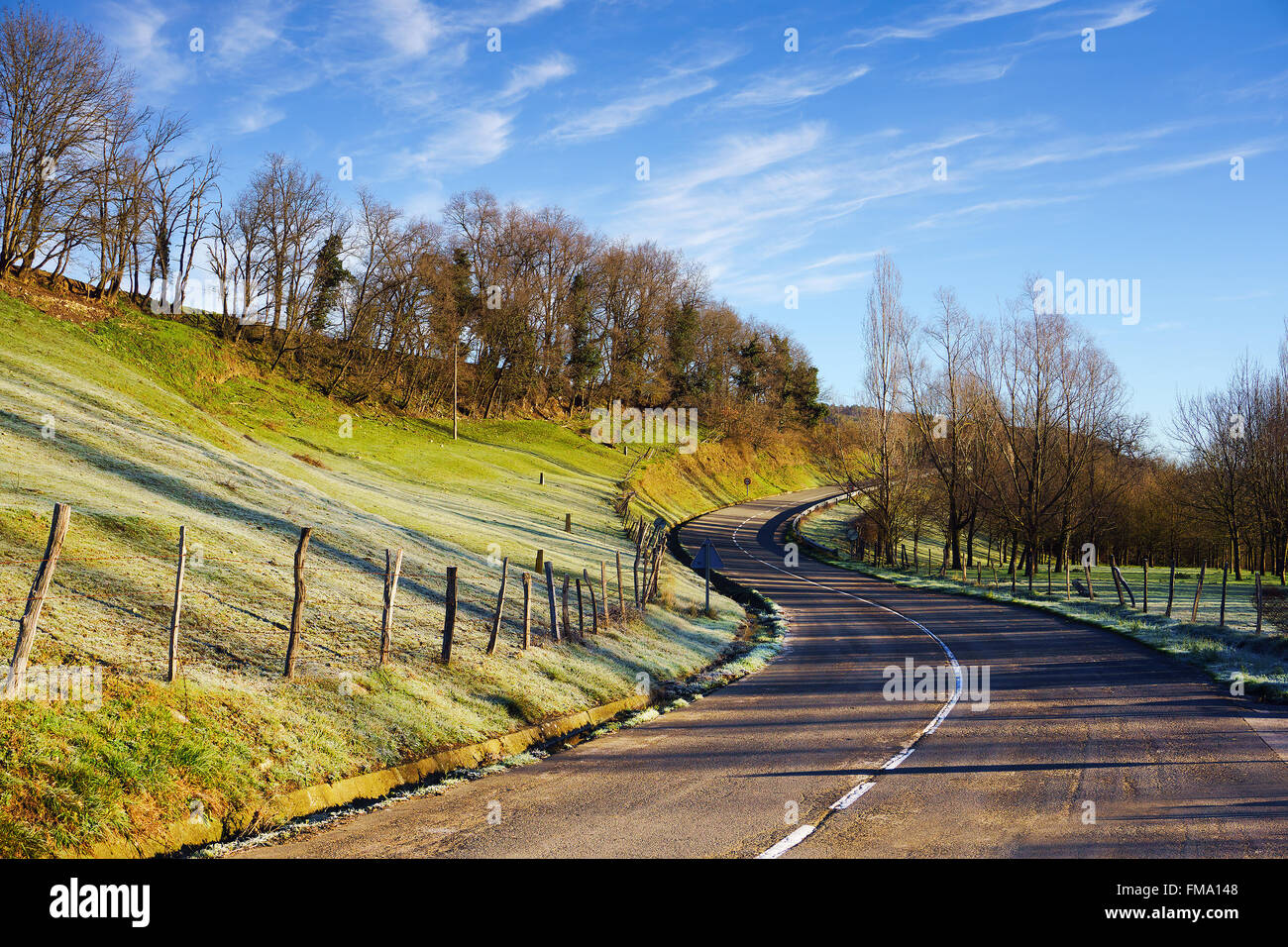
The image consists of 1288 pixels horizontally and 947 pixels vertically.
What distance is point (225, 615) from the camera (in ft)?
39.9

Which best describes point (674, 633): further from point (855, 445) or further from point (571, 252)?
point (855, 445)

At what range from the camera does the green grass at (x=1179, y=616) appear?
17.5m

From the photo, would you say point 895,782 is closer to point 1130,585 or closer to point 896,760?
point 896,760

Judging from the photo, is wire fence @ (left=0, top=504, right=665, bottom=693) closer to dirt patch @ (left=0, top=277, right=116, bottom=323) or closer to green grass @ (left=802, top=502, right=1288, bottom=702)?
green grass @ (left=802, top=502, right=1288, bottom=702)

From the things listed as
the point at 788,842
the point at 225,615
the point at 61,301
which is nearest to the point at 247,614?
the point at 225,615

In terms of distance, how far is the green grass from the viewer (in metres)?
17.5

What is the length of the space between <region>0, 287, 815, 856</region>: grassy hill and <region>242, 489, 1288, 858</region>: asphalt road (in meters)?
1.48

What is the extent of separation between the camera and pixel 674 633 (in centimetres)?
2189

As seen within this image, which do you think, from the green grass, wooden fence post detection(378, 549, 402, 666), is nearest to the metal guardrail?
the green grass

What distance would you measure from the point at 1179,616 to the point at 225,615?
3134cm
